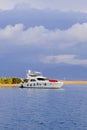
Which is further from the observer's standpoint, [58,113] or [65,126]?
[58,113]

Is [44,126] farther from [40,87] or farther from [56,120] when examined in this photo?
[40,87]

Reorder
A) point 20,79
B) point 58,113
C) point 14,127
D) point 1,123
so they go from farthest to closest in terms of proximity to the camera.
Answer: point 20,79 → point 58,113 → point 1,123 → point 14,127

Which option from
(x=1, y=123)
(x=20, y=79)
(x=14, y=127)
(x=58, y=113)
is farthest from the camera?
(x=20, y=79)

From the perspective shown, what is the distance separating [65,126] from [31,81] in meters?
107

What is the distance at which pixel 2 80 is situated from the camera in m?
188

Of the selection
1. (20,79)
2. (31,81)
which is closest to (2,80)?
(20,79)

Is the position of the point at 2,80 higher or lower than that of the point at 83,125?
higher

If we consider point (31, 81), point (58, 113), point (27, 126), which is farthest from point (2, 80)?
point (27, 126)

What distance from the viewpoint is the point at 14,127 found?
5066 centimetres

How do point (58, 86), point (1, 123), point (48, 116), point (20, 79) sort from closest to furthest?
point (1, 123) → point (48, 116) → point (58, 86) → point (20, 79)

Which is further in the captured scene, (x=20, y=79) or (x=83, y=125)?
(x=20, y=79)

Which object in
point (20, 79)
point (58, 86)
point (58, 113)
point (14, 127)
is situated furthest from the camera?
point (20, 79)

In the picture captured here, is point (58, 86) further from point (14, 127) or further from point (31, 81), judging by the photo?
point (14, 127)

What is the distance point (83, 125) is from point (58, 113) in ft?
46.1
